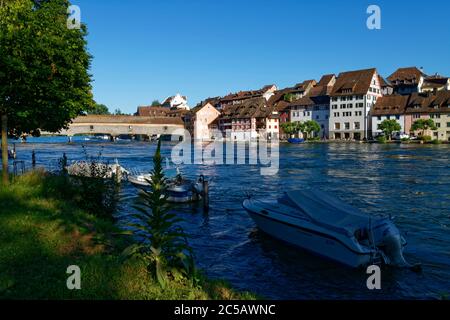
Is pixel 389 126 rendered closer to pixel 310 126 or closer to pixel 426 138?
pixel 426 138

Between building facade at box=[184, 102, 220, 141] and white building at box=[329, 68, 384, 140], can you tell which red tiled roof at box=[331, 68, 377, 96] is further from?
building facade at box=[184, 102, 220, 141]

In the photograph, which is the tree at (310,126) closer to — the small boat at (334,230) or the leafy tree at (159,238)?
the small boat at (334,230)

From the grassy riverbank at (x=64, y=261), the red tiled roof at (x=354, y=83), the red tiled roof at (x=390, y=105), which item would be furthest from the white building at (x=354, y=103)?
the grassy riverbank at (x=64, y=261)

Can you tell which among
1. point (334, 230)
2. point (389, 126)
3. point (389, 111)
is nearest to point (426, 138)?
point (389, 126)

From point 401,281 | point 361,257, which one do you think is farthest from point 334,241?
point 401,281

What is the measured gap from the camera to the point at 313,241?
14.5 metres

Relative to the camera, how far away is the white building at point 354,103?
111 meters

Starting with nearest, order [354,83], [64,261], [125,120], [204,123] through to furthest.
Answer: [64,261] < [354,83] < [125,120] < [204,123]

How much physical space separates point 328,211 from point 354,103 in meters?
106

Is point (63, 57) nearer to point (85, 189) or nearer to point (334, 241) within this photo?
point (85, 189)

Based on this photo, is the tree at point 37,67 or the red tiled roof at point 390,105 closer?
the tree at point 37,67

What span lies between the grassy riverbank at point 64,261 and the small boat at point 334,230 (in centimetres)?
596
